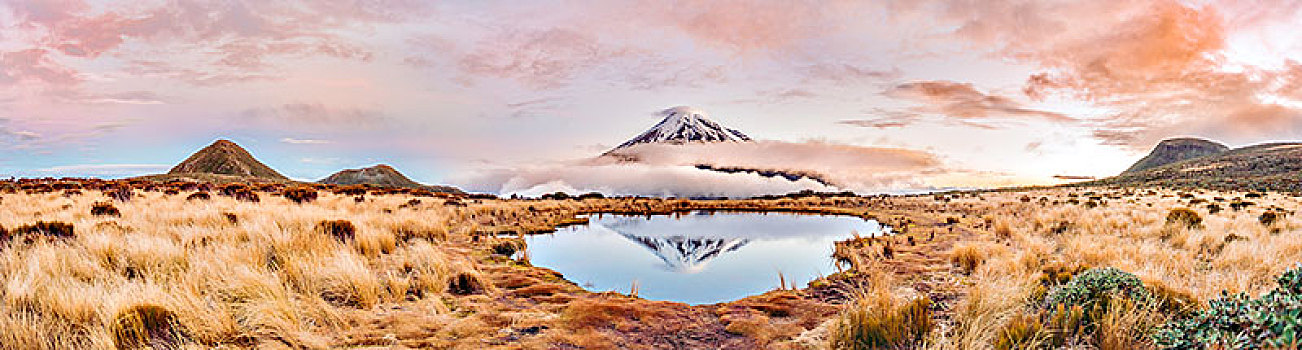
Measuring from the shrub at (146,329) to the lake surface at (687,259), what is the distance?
4.63 metres

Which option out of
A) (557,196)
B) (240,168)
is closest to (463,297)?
(557,196)

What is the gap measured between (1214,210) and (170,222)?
103 feet

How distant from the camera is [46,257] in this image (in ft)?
21.4

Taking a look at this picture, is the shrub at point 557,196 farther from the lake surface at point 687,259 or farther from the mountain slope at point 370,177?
the mountain slope at point 370,177

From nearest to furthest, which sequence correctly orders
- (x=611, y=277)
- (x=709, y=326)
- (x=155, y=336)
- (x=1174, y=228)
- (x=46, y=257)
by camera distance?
(x=155, y=336)
(x=709, y=326)
(x=46, y=257)
(x=611, y=277)
(x=1174, y=228)

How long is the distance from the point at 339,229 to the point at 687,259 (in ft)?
23.3

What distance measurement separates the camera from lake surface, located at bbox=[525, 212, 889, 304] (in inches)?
308

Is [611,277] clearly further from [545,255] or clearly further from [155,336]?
[155,336]

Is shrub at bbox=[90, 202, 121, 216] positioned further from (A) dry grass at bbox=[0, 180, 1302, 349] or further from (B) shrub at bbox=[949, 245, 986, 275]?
(B) shrub at bbox=[949, 245, 986, 275]

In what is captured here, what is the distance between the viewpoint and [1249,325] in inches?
117

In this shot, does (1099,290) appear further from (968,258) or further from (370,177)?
(370,177)

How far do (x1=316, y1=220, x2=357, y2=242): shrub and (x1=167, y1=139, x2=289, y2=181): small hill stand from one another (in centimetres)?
17524

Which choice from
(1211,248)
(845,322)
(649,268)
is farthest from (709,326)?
(1211,248)

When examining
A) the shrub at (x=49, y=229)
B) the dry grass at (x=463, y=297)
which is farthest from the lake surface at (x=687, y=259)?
the shrub at (x=49, y=229)
